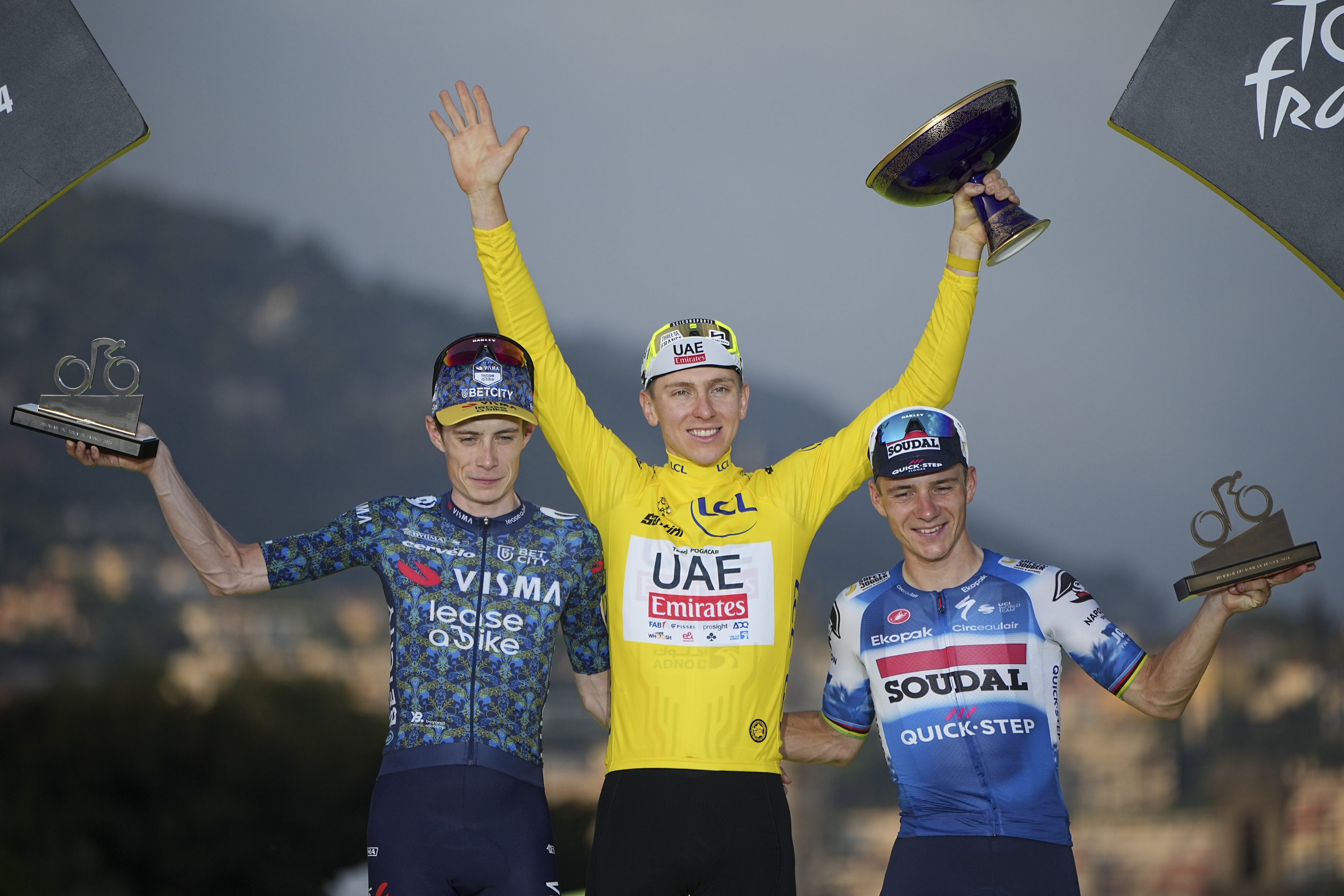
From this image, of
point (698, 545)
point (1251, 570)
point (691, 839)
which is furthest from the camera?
point (698, 545)

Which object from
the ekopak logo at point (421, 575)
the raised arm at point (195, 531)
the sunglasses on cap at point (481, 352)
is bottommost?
the ekopak logo at point (421, 575)

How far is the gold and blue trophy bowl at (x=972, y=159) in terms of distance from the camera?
2766mm

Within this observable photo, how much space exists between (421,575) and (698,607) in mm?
653

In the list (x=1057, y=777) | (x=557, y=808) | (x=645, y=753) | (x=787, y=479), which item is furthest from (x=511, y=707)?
(x=557, y=808)

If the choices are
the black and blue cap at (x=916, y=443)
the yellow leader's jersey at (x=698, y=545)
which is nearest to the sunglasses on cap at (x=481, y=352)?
the yellow leader's jersey at (x=698, y=545)

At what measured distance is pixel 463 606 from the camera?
8.29ft

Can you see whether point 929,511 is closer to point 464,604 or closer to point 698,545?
point 698,545

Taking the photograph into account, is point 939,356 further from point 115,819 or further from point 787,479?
point 115,819

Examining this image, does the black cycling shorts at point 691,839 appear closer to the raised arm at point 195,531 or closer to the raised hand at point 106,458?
the raised arm at point 195,531

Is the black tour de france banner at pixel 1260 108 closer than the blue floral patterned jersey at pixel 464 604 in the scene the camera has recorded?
No

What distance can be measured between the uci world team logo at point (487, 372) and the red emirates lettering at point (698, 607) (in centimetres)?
65

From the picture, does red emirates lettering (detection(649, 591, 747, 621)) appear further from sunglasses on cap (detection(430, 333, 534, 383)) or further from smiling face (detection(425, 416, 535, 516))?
sunglasses on cap (detection(430, 333, 534, 383))

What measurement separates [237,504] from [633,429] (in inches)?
112

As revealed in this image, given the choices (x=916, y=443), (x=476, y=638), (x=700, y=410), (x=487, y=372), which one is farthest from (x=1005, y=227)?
(x=476, y=638)
